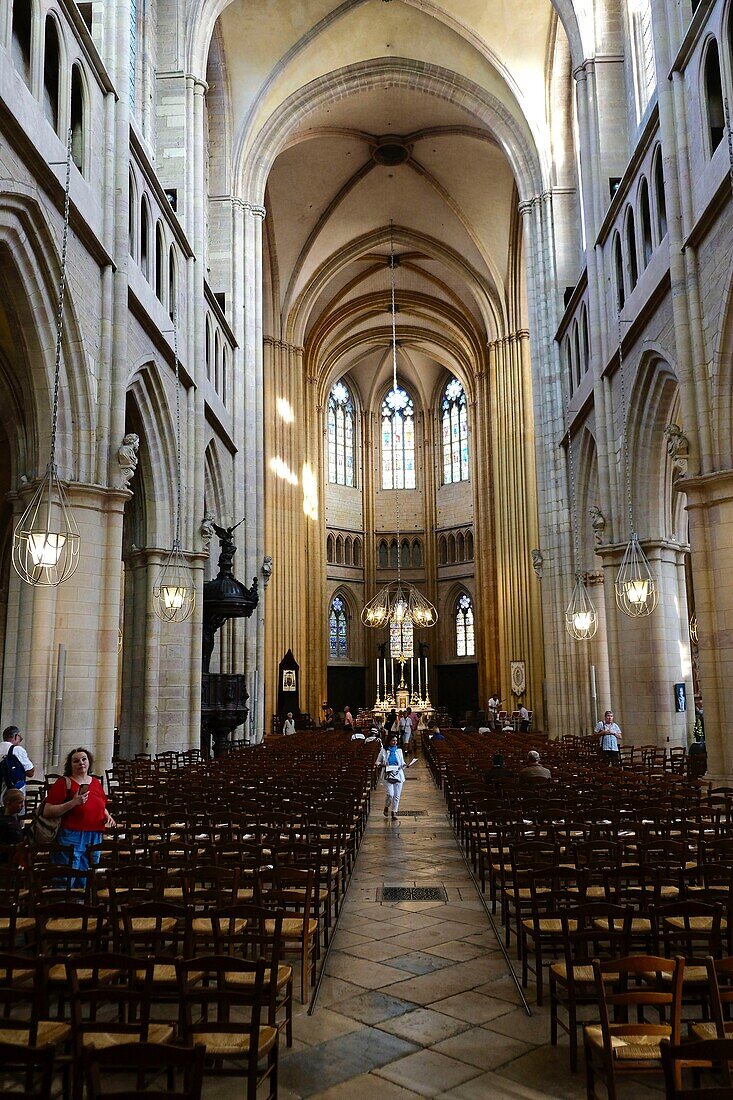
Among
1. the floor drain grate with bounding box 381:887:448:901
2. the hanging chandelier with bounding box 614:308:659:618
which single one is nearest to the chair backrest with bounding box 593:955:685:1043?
the floor drain grate with bounding box 381:887:448:901

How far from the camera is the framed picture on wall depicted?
35.6m

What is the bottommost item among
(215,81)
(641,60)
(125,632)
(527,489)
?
(125,632)

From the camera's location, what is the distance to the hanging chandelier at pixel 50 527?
9992mm

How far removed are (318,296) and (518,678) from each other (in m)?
19.7

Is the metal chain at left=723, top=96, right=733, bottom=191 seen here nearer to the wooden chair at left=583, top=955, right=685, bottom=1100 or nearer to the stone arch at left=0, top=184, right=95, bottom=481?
the stone arch at left=0, top=184, right=95, bottom=481

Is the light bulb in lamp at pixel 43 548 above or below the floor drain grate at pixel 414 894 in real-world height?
above

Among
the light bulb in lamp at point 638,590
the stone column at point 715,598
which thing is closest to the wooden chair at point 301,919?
the stone column at point 715,598

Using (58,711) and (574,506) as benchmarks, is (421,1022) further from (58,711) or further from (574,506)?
(574,506)

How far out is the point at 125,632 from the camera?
1833 centimetres

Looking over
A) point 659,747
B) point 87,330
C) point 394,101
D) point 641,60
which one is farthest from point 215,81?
point 659,747

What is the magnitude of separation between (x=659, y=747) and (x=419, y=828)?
627cm

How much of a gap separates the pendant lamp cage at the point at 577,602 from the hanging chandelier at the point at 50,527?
1227 cm

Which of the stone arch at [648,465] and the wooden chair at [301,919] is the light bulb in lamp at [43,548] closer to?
the wooden chair at [301,919]

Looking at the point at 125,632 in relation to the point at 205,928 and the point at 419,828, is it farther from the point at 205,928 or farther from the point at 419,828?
→ the point at 205,928
